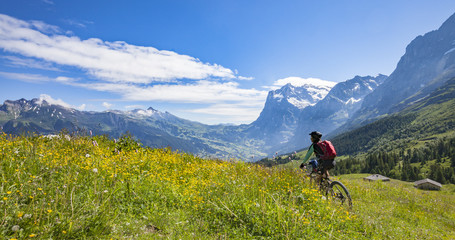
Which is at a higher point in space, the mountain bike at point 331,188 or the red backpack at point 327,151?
the red backpack at point 327,151

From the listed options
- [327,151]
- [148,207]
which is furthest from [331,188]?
[148,207]

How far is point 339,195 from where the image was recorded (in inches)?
342

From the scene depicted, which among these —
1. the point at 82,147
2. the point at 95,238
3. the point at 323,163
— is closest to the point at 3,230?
the point at 95,238

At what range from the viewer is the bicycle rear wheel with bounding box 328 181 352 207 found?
329 inches

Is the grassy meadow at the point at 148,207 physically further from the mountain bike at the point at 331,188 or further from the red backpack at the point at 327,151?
the red backpack at the point at 327,151

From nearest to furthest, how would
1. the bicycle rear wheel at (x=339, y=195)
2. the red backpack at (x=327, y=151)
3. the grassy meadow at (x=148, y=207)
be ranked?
the grassy meadow at (x=148, y=207) < the bicycle rear wheel at (x=339, y=195) < the red backpack at (x=327, y=151)

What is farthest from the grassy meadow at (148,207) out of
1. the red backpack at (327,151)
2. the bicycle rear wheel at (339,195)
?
the red backpack at (327,151)

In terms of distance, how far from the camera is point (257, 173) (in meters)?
9.22

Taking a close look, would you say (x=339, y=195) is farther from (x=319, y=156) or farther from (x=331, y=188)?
(x=319, y=156)

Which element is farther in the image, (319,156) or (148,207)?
(319,156)

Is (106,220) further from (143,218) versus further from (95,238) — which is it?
(143,218)

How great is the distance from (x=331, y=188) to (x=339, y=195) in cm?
41

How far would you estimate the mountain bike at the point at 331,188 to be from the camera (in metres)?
8.45

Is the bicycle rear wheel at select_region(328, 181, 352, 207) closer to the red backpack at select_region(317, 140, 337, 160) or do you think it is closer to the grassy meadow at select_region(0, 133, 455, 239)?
the grassy meadow at select_region(0, 133, 455, 239)
